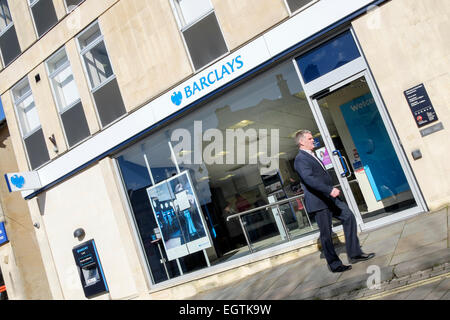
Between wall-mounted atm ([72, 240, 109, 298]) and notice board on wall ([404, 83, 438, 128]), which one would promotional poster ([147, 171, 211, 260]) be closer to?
wall-mounted atm ([72, 240, 109, 298])

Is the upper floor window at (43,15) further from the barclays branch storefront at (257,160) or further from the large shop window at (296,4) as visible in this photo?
the large shop window at (296,4)

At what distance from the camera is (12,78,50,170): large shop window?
11023 millimetres

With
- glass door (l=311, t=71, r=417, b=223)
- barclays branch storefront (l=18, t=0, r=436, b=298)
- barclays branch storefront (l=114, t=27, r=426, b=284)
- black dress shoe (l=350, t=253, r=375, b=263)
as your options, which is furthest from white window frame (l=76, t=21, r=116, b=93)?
black dress shoe (l=350, t=253, r=375, b=263)

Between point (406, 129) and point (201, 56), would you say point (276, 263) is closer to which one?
point (406, 129)

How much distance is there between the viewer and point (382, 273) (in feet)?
14.1

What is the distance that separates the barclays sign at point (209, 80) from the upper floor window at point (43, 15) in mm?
4883

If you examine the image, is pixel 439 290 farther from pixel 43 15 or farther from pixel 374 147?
pixel 43 15

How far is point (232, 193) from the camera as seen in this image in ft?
27.1

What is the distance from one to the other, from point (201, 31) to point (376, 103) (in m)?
3.77

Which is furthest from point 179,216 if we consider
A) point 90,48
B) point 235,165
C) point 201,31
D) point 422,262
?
point 422,262

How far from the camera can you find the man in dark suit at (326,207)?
5.05 metres

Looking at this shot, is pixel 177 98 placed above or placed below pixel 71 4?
below

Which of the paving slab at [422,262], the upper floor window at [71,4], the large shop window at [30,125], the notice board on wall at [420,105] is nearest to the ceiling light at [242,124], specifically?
the notice board on wall at [420,105]

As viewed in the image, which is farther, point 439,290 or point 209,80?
point 209,80
